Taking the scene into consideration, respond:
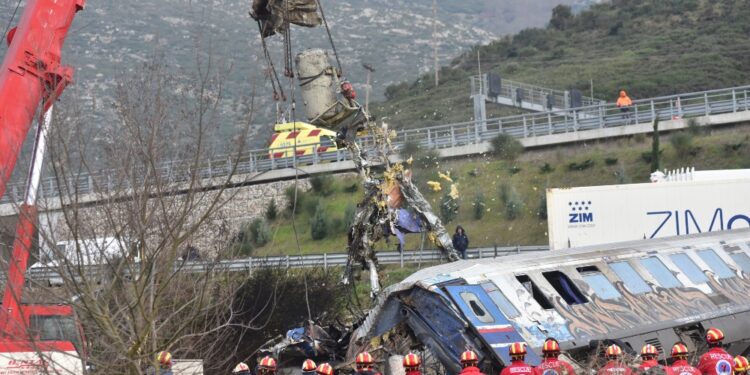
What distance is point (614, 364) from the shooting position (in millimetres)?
17000

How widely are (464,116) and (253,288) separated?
51.1 metres

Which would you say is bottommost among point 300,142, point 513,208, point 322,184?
point 513,208

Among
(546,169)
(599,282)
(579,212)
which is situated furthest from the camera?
(546,169)

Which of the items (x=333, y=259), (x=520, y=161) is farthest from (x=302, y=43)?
(x=333, y=259)

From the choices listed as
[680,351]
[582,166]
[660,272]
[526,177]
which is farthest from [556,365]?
[526,177]

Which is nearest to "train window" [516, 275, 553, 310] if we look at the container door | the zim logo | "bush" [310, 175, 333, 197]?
the container door

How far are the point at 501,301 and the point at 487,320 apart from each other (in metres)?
0.68

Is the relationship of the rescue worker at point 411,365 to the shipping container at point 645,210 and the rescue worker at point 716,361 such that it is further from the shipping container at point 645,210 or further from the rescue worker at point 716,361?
the shipping container at point 645,210

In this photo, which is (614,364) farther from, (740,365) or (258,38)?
(258,38)

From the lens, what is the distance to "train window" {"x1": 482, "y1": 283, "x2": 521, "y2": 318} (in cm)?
1923

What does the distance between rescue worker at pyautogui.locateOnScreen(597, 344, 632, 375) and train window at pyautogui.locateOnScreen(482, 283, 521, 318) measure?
1.51m

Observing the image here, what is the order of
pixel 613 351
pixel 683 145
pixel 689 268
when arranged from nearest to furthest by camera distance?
pixel 613 351
pixel 689 268
pixel 683 145

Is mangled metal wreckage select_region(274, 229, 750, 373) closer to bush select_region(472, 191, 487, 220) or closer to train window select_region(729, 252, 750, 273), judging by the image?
train window select_region(729, 252, 750, 273)

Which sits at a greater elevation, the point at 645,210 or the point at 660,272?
the point at 645,210
